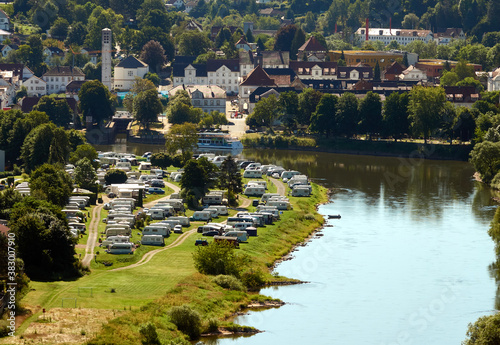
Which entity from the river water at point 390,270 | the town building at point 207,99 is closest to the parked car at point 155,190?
the river water at point 390,270

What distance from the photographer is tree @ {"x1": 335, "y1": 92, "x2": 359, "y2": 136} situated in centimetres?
10475

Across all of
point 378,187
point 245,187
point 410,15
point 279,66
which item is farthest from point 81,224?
point 410,15

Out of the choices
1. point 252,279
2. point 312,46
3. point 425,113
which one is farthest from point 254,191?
point 312,46

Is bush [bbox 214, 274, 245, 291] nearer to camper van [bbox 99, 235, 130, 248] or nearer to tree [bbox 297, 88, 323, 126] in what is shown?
camper van [bbox 99, 235, 130, 248]

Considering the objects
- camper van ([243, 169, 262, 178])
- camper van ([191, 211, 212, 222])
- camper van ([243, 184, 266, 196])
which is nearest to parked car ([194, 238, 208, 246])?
camper van ([191, 211, 212, 222])

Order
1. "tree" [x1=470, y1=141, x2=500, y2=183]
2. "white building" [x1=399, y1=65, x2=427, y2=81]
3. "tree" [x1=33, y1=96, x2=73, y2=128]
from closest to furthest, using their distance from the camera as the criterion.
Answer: "tree" [x1=470, y1=141, x2=500, y2=183] → "tree" [x1=33, y1=96, x2=73, y2=128] → "white building" [x1=399, y1=65, x2=427, y2=81]

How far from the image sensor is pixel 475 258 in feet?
199

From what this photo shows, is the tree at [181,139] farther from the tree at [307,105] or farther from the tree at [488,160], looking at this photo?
the tree at [488,160]

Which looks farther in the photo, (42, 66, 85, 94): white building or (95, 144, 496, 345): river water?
(42, 66, 85, 94): white building

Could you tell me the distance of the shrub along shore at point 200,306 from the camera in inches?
1742

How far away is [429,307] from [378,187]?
32.7 meters

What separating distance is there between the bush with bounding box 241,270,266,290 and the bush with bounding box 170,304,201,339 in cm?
730

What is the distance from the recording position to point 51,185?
66.4 meters

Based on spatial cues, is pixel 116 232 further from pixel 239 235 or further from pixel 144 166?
pixel 144 166
